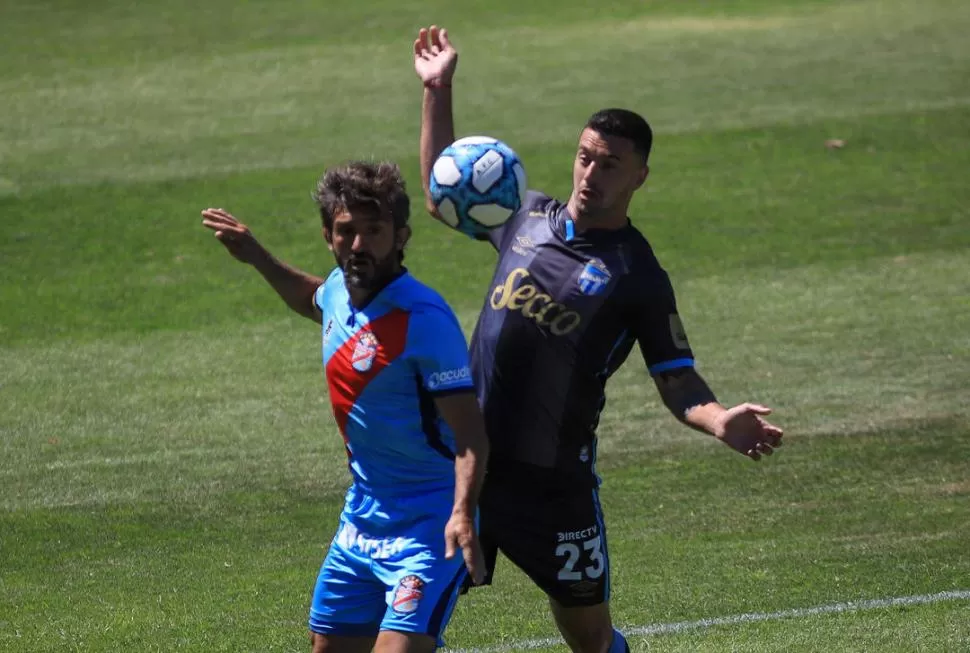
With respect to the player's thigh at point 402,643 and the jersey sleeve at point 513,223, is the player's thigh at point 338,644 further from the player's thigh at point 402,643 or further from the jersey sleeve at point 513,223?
the jersey sleeve at point 513,223

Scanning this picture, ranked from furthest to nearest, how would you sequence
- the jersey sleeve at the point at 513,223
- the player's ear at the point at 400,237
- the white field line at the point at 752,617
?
the white field line at the point at 752,617
the jersey sleeve at the point at 513,223
the player's ear at the point at 400,237

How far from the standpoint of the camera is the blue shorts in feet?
17.9

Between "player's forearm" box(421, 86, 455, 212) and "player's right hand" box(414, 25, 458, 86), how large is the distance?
5 cm

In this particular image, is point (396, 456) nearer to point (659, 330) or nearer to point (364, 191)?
point (364, 191)

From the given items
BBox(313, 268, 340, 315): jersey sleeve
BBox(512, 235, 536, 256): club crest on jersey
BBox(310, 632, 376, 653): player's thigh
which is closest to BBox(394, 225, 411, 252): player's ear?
BBox(313, 268, 340, 315): jersey sleeve

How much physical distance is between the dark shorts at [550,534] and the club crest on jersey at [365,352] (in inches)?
41.0

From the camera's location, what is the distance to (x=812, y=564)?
8.50 m

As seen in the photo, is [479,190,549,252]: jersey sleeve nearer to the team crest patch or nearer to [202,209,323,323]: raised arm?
[202,209,323,323]: raised arm

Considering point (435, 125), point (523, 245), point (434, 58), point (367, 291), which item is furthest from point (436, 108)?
point (367, 291)

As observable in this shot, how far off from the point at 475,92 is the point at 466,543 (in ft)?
53.0

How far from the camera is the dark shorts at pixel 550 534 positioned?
6.26 m

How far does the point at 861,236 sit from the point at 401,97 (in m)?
7.10

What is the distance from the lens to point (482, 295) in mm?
14453

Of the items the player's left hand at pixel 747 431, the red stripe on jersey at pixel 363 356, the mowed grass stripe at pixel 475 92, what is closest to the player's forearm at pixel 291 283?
the red stripe on jersey at pixel 363 356
